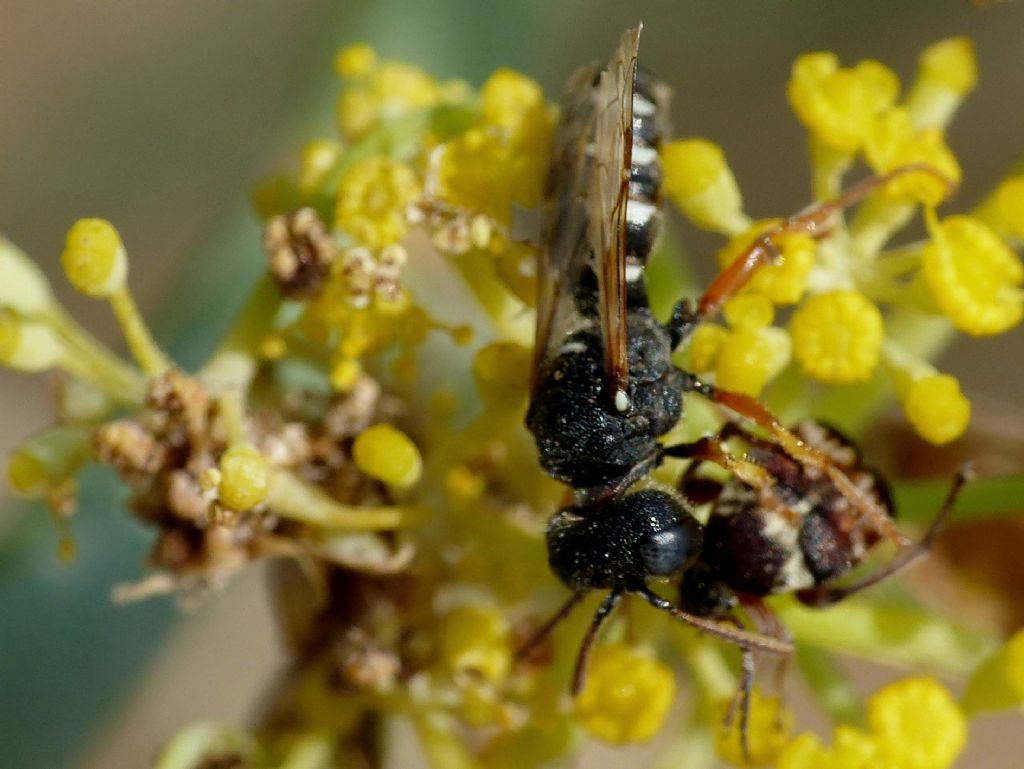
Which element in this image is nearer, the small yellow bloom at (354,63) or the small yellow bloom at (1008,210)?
the small yellow bloom at (1008,210)

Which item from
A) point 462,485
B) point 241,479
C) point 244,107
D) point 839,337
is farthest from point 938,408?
point 244,107

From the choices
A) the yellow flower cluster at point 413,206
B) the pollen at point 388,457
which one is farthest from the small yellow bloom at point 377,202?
the pollen at point 388,457

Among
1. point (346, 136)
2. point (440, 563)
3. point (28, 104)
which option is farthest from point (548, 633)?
point (28, 104)

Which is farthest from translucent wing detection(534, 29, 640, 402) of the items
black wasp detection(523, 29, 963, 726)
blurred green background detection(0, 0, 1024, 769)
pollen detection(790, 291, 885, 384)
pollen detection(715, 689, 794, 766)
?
blurred green background detection(0, 0, 1024, 769)

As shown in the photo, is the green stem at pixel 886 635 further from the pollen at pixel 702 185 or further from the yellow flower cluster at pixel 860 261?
the pollen at pixel 702 185

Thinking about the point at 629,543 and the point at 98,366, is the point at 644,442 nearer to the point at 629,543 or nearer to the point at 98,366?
the point at 629,543

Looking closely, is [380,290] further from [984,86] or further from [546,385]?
[984,86]

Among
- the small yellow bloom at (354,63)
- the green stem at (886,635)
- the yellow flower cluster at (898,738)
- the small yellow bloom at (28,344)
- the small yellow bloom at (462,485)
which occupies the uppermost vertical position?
the small yellow bloom at (354,63)
